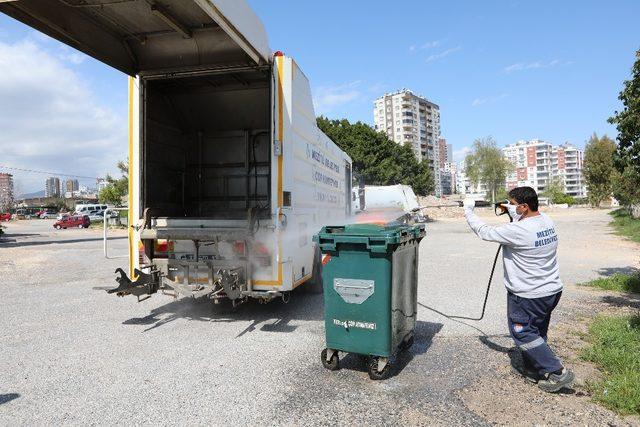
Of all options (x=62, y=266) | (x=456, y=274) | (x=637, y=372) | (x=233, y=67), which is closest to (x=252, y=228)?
(x=233, y=67)

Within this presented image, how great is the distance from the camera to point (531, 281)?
3.69 meters

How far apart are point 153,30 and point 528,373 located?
516 centimetres

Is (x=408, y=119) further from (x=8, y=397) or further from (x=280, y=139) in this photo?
(x=8, y=397)

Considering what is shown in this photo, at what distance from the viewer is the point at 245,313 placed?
246 inches

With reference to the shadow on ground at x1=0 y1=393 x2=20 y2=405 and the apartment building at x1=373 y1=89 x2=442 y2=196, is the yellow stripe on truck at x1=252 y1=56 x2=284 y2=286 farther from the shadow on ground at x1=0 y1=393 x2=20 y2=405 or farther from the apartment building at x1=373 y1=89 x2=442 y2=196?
the apartment building at x1=373 y1=89 x2=442 y2=196

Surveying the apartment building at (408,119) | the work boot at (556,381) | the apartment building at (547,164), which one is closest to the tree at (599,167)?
the work boot at (556,381)

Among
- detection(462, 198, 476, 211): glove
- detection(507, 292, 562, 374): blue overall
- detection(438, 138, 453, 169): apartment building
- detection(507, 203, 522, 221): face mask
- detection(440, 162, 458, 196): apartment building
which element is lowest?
detection(507, 292, 562, 374): blue overall

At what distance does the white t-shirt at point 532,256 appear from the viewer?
367 cm

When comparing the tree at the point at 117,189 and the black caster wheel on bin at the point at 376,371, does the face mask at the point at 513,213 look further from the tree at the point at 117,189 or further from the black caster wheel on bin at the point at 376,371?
the tree at the point at 117,189

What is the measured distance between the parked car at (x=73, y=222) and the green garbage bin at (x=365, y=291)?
3703 centimetres

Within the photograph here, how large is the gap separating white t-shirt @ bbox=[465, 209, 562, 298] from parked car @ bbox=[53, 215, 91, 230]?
3804 cm

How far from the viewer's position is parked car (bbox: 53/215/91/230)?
3506 centimetres

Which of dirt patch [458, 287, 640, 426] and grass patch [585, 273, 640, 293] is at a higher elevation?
grass patch [585, 273, 640, 293]

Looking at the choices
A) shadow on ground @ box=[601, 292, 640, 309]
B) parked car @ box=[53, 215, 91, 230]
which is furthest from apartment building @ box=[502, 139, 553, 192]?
shadow on ground @ box=[601, 292, 640, 309]
